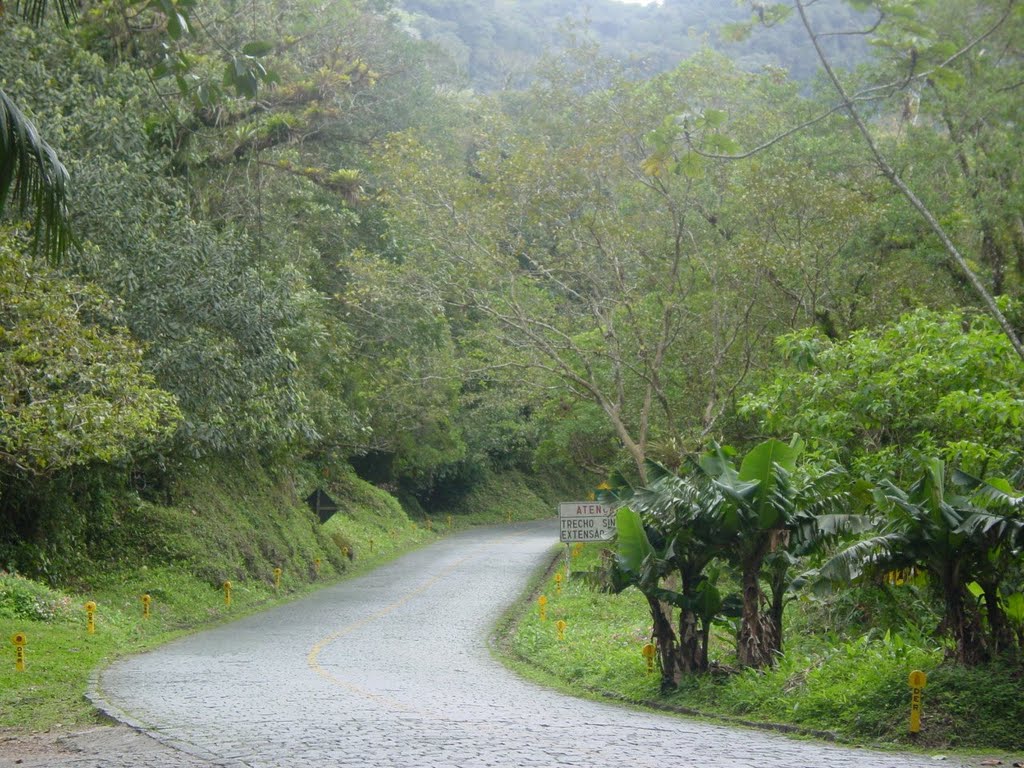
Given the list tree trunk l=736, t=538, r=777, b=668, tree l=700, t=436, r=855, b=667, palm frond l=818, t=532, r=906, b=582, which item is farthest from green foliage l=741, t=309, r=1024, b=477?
tree trunk l=736, t=538, r=777, b=668

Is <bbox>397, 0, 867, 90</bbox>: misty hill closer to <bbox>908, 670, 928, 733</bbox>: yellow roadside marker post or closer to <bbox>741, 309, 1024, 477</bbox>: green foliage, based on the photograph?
<bbox>741, 309, 1024, 477</bbox>: green foliage

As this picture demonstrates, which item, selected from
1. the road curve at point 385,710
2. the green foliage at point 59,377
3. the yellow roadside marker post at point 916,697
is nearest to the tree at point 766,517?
the road curve at point 385,710

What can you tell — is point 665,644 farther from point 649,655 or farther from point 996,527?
point 996,527

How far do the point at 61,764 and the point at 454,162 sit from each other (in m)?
37.0

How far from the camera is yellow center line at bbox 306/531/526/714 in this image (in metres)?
12.2

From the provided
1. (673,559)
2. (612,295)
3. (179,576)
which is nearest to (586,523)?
(612,295)

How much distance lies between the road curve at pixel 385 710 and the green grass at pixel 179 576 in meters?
0.78

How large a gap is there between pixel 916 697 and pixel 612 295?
14447 millimetres

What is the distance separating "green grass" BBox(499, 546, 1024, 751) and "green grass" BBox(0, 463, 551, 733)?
648 cm

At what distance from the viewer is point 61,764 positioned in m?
8.88

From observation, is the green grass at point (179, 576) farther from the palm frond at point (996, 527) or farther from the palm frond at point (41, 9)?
the palm frond at point (996, 527)

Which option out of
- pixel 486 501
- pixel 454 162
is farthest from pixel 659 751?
pixel 486 501

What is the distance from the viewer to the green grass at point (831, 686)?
10.2 m

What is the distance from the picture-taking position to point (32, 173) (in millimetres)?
6070
